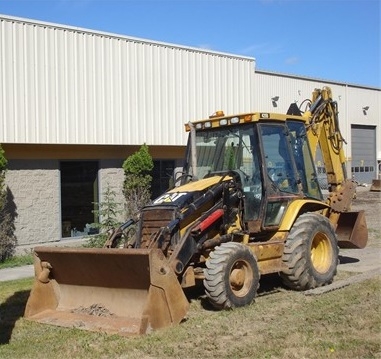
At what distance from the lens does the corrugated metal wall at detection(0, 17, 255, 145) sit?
14297 millimetres

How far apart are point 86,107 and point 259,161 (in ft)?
26.1

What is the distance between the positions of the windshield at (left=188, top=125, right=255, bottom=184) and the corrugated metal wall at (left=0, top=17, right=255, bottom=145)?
6322 millimetres

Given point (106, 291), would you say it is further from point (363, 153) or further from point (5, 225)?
point (363, 153)

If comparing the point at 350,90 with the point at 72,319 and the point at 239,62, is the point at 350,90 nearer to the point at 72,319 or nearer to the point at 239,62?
the point at 239,62

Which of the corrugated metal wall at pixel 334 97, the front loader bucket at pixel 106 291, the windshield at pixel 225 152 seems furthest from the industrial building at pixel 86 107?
the front loader bucket at pixel 106 291

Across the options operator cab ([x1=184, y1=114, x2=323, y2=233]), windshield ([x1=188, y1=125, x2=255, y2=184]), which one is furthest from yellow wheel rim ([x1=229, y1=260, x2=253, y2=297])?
windshield ([x1=188, y1=125, x2=255, y2=184])

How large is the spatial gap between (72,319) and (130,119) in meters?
9.77

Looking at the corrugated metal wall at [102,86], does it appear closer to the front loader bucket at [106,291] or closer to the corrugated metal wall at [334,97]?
the corrugated metal wall at [334,97]

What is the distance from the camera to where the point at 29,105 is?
47.4 ft

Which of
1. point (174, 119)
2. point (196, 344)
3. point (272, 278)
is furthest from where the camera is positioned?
point (174, 119)

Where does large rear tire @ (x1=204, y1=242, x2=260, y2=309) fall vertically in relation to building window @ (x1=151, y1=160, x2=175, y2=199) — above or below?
below

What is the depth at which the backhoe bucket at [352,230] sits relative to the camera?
10641 mm

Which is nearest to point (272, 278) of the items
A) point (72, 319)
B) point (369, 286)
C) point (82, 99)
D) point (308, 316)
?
point (369, 286)

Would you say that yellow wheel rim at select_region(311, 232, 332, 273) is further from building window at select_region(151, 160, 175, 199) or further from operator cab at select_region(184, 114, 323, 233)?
building window at select_region(151, 160, 175, 199)
